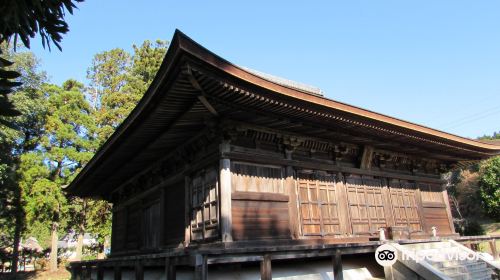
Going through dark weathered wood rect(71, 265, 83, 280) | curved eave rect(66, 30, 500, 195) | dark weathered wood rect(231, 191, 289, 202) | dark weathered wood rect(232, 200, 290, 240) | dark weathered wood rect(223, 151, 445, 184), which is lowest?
dark weathered wood rect(71, 265, 83, 280)

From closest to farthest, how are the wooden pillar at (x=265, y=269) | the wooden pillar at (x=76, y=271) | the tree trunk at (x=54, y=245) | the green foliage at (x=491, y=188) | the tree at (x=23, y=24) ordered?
1. the tree at (x=23, y=24)
2. the wooden pillar at (x=265, y=269)
3. the wooden pillar at (x=76, y=271)
4. the tree trunk at (x=54, y=245)
5. the green foliage at (x=491, y=188)

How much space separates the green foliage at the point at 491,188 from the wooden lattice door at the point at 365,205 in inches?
986

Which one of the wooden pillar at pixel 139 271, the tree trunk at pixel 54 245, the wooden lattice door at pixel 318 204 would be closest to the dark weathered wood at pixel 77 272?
the wooden pillar at pixel 139 271

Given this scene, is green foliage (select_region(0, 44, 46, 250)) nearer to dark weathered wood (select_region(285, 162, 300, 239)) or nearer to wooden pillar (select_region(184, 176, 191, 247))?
wooden pillar (select_region(184, 176, 191, 247))

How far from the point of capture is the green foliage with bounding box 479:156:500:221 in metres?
30.2

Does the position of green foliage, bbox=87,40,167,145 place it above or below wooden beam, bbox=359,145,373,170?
above

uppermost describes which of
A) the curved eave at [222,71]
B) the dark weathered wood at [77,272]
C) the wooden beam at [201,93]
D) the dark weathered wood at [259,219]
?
the curved eave at [222,71]

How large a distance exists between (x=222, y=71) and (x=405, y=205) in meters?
8.32

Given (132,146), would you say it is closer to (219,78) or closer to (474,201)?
(219,78)

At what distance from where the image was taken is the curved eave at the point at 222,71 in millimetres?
5547

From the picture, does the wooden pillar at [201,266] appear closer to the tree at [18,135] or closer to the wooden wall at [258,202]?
the wooden wall at [258,202]

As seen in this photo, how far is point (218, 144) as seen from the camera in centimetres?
802

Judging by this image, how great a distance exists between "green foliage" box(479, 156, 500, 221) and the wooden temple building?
21.0 m

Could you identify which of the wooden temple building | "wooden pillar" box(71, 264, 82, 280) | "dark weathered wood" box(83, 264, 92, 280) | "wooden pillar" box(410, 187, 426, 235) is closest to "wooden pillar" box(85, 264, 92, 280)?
"dark weathered wood" box(83, 264, 92, 280)
